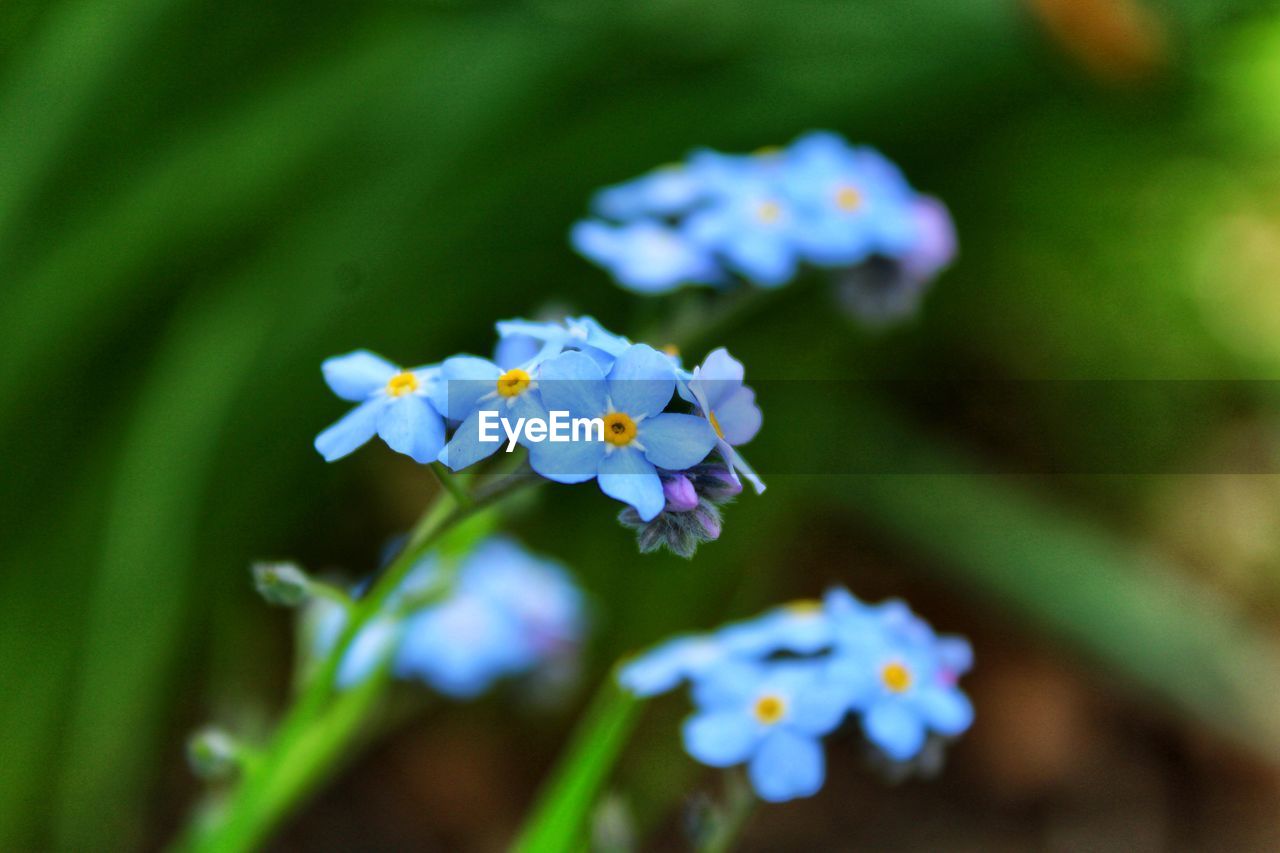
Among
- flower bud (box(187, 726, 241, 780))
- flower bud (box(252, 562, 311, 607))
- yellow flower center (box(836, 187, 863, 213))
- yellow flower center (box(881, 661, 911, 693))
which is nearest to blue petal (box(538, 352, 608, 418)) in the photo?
flower bud (box(252, 562, 311, 607))

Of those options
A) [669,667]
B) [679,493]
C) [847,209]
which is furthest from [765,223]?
[679,493]

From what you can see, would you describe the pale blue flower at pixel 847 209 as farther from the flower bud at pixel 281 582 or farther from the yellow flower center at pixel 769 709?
the flower bud at pixel 281 582

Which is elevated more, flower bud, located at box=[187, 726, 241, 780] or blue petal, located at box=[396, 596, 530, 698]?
flower bud, located at box=[187, 726, 241, 780]

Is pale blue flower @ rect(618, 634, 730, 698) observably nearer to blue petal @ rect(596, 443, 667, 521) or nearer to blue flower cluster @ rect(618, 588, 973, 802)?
blue flower cluster @ rect(618, 588, 973, 802)

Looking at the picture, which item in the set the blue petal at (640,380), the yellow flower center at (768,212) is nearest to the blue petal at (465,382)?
the blue petal at (640,380)

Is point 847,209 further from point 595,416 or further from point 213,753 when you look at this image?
point 213,753

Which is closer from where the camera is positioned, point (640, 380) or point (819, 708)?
point (640, 380)
